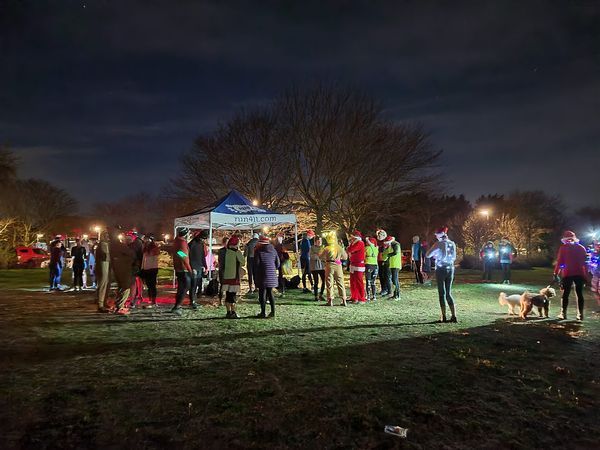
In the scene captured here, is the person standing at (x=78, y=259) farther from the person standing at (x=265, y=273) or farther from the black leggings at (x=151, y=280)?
the person standing at (x=265, y=273)

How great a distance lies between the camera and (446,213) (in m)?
53.4

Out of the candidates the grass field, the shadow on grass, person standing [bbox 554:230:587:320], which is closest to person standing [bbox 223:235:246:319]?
the grass field

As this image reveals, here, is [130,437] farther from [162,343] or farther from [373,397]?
[162,343]

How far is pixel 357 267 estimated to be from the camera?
37.3 ft

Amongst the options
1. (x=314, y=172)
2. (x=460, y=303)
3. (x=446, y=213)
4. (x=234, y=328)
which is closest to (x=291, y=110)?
(x=314, y=172)

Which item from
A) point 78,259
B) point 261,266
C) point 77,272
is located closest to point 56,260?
point 77,272

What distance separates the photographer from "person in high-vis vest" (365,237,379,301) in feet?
39.5

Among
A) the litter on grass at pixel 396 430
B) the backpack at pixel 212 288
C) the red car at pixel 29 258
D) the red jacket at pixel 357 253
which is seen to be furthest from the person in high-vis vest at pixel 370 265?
the red car at pixel 29 258

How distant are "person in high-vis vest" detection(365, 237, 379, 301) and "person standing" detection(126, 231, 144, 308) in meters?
6.34

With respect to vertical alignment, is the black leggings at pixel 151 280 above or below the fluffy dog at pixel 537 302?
above

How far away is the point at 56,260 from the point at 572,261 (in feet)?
50.4

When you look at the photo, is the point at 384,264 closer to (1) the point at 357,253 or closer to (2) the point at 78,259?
(1) the point at 357,253

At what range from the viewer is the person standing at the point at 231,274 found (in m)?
8.79

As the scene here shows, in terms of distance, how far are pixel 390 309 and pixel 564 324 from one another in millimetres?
3688
